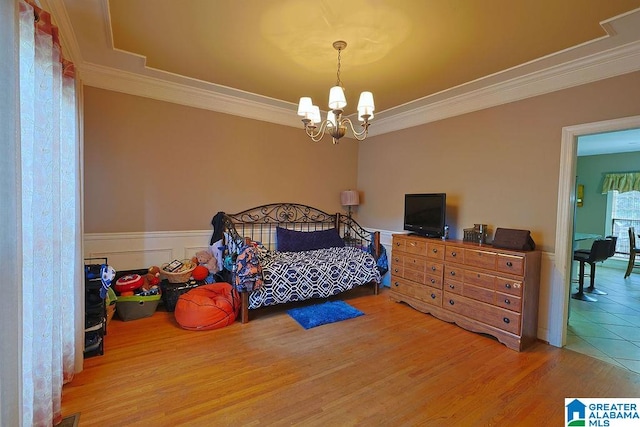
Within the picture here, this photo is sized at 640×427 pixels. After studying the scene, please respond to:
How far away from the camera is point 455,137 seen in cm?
359

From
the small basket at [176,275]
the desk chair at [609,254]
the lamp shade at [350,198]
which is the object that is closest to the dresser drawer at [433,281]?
the lamp shade at [350,198]

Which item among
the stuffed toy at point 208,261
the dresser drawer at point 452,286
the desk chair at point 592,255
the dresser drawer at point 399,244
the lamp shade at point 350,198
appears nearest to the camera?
the dresser drawer at point 452,286

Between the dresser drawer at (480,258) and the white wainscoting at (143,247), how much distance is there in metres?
3.10

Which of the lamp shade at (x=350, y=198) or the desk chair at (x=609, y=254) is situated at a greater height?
the lamp shade at (x=350, y=198)

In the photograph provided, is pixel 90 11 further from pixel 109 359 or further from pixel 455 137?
pixel 455 137

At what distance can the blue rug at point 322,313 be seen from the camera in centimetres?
306

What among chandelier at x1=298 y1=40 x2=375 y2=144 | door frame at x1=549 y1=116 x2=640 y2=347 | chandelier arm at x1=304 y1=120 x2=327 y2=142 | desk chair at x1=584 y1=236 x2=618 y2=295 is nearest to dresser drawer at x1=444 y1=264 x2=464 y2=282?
door frame at x1=549 y1=116 x2=640 y2=347

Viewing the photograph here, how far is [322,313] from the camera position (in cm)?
328

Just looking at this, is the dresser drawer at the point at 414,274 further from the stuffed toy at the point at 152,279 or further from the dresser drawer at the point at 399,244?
the stuffed toy at the point at 152,279

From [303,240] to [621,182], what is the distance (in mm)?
6653

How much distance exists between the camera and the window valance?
18.6 ft

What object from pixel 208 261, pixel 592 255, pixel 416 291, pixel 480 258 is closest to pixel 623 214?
pixel 592 255

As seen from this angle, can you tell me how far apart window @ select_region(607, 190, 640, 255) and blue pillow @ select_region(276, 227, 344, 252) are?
20.2 feet

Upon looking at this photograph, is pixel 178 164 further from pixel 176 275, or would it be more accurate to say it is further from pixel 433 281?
pixel 433 281
